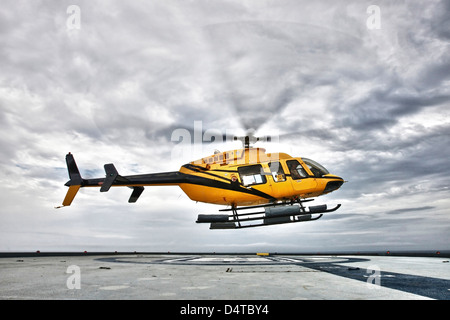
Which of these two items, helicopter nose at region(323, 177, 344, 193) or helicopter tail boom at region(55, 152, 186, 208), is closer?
helicopter nose at region(323, 177, 344, 193)

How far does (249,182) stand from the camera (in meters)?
18.4

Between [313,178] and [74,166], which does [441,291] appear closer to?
[313,178]

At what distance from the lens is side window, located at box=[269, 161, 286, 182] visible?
18.0 m

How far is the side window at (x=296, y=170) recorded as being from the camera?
1797 cm

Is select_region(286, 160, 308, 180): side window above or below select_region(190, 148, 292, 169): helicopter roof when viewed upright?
below

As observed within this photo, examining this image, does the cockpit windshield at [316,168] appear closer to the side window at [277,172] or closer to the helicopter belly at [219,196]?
the side window at [277,172]

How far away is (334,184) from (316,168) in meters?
1.44

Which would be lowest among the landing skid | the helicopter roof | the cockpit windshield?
the landing skid

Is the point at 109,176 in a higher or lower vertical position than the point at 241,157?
lower

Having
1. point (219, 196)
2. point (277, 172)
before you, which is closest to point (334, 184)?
point (277, 172)

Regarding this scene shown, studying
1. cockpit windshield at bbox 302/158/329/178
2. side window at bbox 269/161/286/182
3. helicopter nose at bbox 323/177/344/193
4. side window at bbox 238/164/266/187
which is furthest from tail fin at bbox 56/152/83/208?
helicopter nose at bbox 323/177/344/193

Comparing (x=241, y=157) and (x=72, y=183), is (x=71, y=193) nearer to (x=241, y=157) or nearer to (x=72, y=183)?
(x=72, y=183)

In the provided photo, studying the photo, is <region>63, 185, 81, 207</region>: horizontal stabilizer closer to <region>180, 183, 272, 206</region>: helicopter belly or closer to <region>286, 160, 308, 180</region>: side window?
<region>180, 183, 272, 206</region>: helicopter belly
